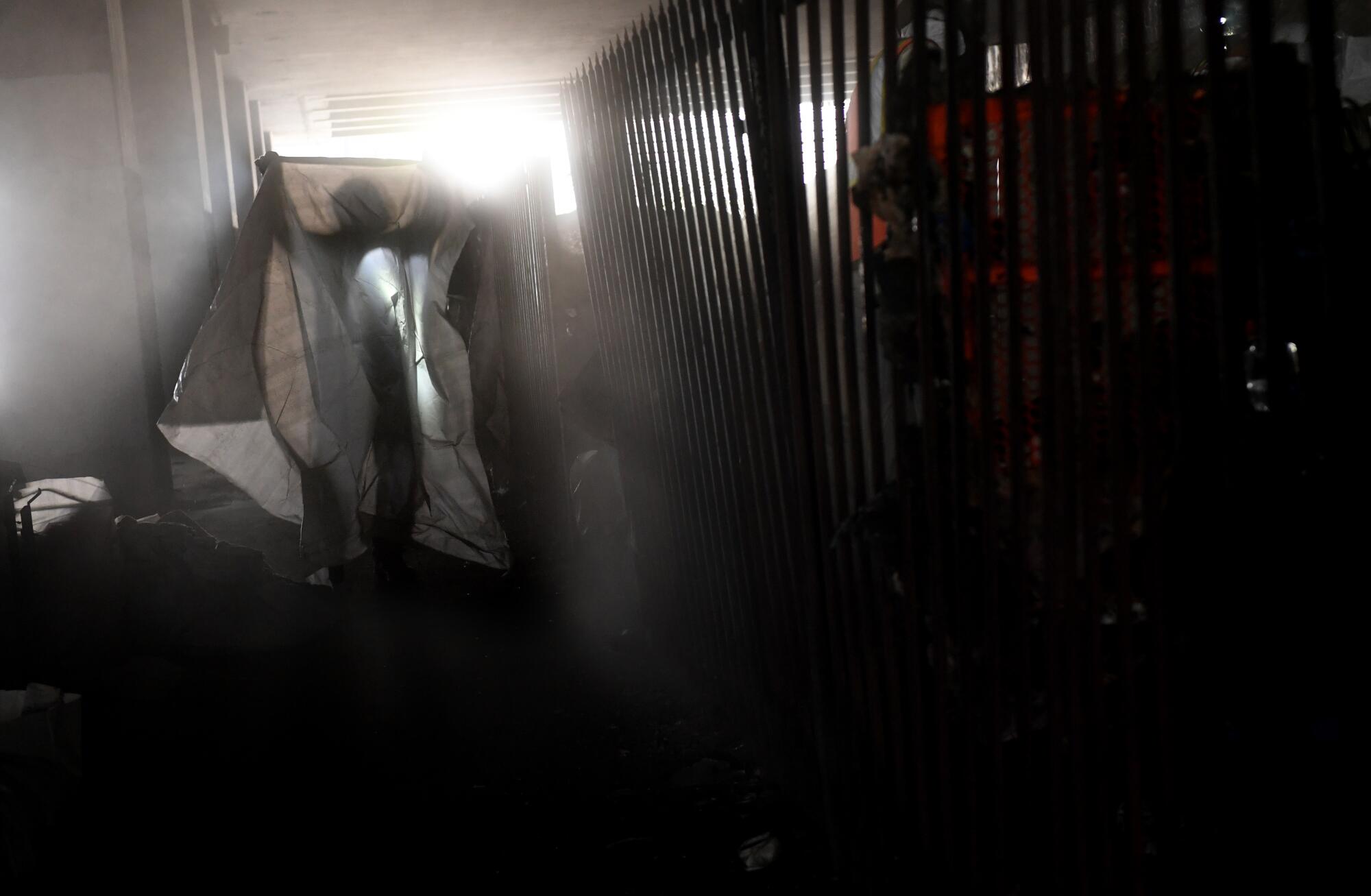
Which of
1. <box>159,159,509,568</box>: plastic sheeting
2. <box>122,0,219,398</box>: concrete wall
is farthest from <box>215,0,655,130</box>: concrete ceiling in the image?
<box>159,159,509,568</box>: plastic sheeting

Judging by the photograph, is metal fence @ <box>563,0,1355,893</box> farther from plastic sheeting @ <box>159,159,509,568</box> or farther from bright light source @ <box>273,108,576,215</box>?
bright light source @ <box>273,108,576,215</box>

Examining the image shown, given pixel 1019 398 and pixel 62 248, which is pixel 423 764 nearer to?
pixel 1019 398

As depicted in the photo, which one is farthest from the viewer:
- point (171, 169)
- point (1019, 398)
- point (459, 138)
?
point (459, 138)

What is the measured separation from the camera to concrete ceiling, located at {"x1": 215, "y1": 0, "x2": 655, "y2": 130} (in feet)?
34.1

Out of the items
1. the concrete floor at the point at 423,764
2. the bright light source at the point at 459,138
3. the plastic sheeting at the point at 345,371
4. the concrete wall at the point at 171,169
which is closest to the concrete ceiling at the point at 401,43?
the bright light source at the point at 459,138

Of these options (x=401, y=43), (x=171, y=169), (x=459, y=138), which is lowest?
(x=171, y=169)

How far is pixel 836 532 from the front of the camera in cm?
258

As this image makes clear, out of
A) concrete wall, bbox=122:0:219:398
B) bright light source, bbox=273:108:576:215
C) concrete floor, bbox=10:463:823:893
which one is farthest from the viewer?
bright light source, bbox=273:108:576:215

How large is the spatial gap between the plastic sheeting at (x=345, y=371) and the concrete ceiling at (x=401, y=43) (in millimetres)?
5110

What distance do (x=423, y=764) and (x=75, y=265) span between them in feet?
19.9

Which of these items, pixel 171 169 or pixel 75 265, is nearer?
pixel 75 265

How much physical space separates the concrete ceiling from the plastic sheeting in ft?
16.8

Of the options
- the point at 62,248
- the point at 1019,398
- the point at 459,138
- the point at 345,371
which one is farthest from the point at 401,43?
the point at 1019,398

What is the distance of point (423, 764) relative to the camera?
4008 mm
